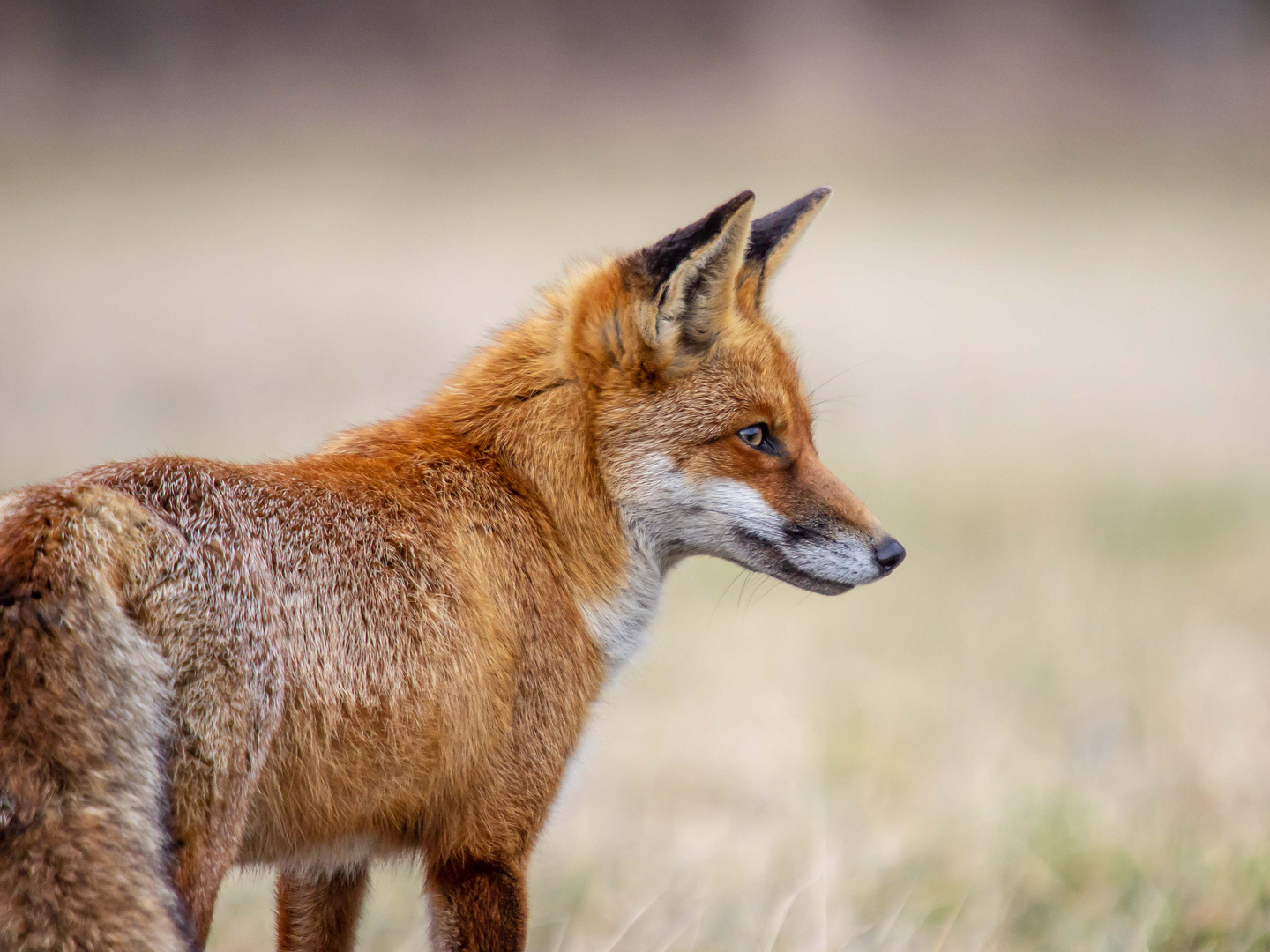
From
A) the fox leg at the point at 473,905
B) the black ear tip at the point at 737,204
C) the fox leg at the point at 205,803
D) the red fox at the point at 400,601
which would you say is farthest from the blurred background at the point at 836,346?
the black ear tip at the point at 737,204

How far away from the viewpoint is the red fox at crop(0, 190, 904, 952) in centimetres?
235

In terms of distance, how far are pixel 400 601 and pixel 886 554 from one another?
1888 mm

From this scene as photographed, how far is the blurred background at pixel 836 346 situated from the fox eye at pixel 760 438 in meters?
1.15

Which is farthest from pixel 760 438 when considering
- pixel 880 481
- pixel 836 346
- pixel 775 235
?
pixel 836 346

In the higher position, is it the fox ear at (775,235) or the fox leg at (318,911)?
the fox ear at (775,235)

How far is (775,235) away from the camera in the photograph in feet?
15.6

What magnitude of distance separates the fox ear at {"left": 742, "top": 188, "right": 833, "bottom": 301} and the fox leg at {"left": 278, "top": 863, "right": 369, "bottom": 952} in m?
2.82

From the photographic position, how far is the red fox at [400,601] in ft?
7.72

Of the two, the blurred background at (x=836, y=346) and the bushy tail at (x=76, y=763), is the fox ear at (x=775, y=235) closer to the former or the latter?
the blurred background at (x=836, y=346)

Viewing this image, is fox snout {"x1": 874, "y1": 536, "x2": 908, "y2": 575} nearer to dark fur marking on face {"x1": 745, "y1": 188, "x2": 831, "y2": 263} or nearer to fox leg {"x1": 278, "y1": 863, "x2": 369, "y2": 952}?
dark fur marking on face {"x1": 745, "y1": 188, "x2": 831, "y2": 263}

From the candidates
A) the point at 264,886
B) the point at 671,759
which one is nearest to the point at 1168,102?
the point at 671,759

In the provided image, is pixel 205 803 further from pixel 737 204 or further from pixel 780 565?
pixel 737 204

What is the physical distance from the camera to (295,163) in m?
27.2

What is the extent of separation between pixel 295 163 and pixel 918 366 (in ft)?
57.8
